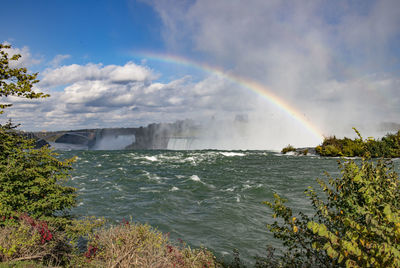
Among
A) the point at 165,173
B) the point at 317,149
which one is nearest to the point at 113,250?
the point at 165,173

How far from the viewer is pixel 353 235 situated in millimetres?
4453

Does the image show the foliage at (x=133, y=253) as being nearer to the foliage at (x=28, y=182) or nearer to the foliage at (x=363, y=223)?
the foliage at (x=28, y=182)

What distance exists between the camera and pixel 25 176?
10.3 metres

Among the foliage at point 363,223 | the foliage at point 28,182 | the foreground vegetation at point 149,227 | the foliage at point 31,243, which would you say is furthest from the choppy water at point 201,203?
the foliage at point 363,223

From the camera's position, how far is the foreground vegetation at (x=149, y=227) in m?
4.50

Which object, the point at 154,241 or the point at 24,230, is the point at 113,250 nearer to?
the point at 154,241

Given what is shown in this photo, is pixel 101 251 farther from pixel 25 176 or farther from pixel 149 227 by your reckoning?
pixel 25 176

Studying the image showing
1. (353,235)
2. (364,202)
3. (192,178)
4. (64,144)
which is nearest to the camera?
(353,235)

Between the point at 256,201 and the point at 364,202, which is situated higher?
the point at 364,202

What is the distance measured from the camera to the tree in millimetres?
9758

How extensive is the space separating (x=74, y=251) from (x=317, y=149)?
59194 millimetres

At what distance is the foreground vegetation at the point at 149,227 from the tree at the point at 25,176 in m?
0.03

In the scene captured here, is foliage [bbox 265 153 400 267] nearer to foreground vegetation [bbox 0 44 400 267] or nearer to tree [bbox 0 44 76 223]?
foreground vegetation [bbox 0 44 400 267]

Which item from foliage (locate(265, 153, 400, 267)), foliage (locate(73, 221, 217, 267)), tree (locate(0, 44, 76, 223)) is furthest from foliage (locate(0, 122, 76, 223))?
foliage (locate(265, 153, 400, 267))
